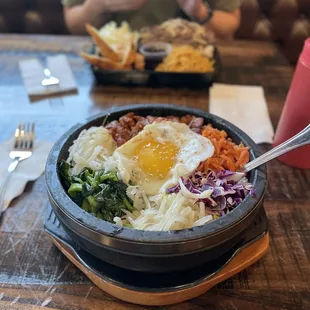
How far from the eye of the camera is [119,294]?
51.1 inches

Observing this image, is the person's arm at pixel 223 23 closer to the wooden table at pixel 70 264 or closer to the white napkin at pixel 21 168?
the wooden table at pixel 70 264

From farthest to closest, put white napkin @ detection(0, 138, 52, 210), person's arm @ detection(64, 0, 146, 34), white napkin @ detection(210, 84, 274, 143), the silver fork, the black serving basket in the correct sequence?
1. person's arm @ detection(64, 0, 146, 34)
2. the black serving basket
3. white napkin @ detection(210, 84, 274, 143)
4. the silver fork
5. white napkin @ detection(0, 138, 52, 210)

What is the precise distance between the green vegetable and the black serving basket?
1.13 meters

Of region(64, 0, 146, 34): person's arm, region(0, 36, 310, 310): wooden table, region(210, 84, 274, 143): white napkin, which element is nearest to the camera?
region(0, 36, 310, 310): wooden table

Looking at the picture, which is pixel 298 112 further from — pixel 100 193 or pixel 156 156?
pixel 100 193

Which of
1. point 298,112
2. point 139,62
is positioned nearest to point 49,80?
point 139,62

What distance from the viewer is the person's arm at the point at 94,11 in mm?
3293

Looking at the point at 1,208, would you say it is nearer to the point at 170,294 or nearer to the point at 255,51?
the point at 170,294

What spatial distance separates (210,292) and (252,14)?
3.08 meters

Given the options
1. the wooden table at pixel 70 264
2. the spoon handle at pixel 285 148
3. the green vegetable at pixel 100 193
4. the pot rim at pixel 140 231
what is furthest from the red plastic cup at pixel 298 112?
the green vegetable at pixel 100 193

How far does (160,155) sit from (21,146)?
815 millimetres

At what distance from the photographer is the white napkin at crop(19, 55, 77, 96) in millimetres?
2432

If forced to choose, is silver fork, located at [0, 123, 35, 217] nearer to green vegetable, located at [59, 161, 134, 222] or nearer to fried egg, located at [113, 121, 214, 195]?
green vegetable, located at [59, 161, 134, 222]

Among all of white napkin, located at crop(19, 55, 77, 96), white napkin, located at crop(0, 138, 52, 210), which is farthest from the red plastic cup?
white napkin, located at crop(19, 55, 77, 96)
